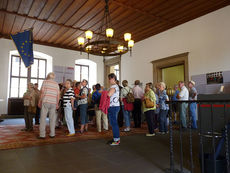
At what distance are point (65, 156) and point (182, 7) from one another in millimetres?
5558

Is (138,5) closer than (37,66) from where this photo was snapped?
Yes

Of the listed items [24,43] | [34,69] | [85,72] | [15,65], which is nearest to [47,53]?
[34,69]

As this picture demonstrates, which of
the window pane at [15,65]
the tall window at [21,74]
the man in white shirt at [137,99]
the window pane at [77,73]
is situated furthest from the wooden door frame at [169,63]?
the window pane at [15,65]

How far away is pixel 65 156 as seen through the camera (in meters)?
2.87

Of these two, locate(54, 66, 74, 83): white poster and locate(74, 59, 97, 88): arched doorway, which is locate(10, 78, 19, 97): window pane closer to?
locate(54, 66, 74, 83): white poster

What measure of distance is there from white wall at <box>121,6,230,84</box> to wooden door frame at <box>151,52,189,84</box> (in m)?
0.16

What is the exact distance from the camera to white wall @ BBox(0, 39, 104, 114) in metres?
8.50

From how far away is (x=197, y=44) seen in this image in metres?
6.45

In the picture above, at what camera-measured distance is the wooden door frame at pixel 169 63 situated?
6.82 meters

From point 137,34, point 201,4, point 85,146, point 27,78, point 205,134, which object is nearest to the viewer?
point 205,134

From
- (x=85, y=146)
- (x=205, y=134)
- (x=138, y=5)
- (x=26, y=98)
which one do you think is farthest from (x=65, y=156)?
(x=138, y=5)

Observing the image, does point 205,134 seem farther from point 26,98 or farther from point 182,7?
point 182,7

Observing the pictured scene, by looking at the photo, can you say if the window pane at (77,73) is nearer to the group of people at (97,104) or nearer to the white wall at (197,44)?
the white wall at (197,44)

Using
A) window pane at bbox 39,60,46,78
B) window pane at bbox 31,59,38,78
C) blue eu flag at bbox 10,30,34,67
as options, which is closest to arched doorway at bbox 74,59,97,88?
window pane at bbox 39,60,46,78
